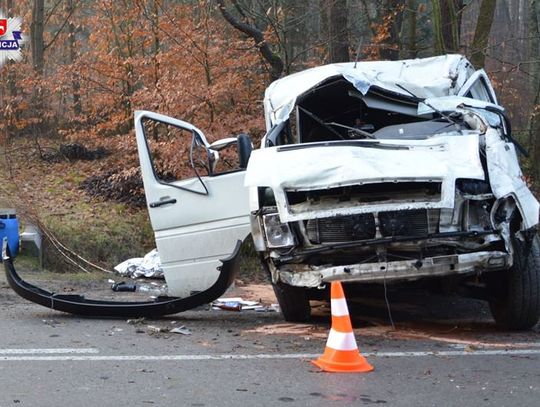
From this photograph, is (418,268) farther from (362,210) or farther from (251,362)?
(251,362)

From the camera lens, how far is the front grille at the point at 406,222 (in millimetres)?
6094

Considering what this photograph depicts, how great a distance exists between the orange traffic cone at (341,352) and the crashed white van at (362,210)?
79cm

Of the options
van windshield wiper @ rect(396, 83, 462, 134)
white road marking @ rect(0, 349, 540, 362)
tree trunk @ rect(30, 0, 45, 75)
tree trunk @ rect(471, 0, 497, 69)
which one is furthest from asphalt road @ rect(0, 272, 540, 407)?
tree trunk @ rect(30, 0, 45, 75)

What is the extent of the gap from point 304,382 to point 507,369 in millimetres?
1480

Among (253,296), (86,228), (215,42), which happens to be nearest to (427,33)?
(215,42)

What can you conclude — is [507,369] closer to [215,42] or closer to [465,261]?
[465,261]

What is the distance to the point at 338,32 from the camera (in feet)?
49.8

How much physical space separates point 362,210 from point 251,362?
58.1 inches

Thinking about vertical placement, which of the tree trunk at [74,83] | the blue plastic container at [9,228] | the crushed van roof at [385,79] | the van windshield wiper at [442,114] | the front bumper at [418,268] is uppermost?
the tree trunk at [74,83]

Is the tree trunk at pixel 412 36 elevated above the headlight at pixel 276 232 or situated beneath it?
elevated above

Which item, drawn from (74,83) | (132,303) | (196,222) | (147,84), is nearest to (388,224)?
(196,222)

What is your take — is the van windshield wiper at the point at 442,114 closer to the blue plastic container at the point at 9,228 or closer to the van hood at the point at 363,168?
the van hood at the point at 363,168

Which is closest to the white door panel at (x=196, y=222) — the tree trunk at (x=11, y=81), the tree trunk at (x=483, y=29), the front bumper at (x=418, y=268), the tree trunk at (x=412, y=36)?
the front bumper at (x=418, y=268)

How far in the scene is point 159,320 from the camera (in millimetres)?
7461
